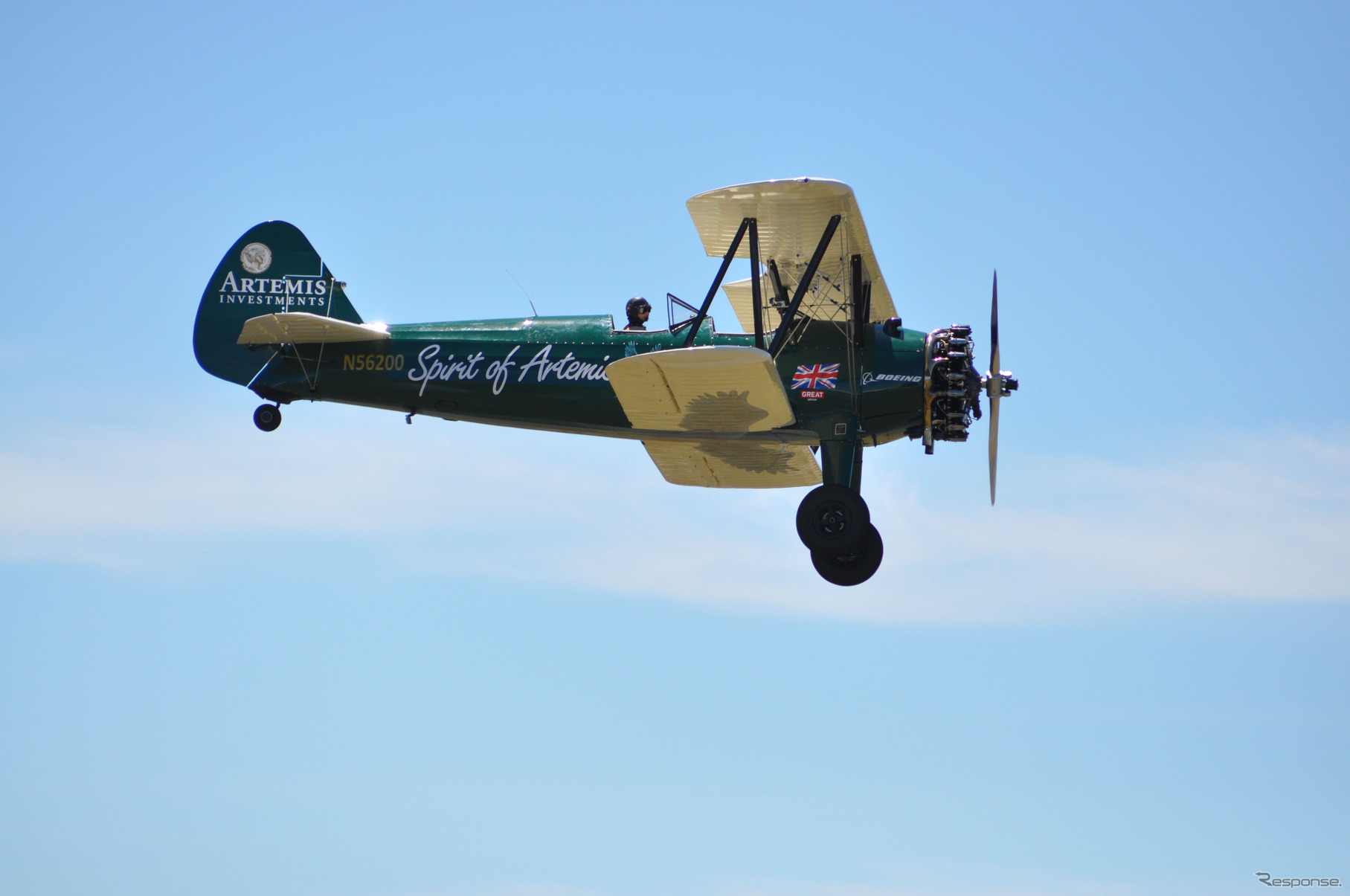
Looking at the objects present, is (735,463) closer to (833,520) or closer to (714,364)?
(833,520)

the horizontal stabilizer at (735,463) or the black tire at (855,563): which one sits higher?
the horizontal stabilizer at (735,463)

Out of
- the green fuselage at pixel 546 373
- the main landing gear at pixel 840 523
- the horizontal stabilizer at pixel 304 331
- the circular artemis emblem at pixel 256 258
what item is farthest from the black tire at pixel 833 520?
the circular artemis emblem at pixel 256 258

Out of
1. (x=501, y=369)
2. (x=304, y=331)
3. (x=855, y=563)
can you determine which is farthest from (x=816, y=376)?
(x=304, y=331)

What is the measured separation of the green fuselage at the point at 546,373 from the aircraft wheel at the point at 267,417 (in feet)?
A: 0.56

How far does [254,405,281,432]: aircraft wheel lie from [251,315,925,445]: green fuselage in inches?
6.7

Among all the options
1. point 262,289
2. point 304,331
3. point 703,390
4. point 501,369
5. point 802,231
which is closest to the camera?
point 703,390

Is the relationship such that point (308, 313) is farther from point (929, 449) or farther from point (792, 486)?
→ point (929, 449)

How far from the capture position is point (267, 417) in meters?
16.0

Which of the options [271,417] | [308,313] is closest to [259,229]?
[308,313]

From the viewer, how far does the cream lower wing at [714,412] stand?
1376 centimetres

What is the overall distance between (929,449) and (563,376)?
358 centimetres

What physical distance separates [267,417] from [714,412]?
462 centimetres

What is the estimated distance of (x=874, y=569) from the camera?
15203 mm

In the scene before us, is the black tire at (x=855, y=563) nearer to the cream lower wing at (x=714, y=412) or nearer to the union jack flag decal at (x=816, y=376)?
the cream lower wing at (x=714, y=412)
